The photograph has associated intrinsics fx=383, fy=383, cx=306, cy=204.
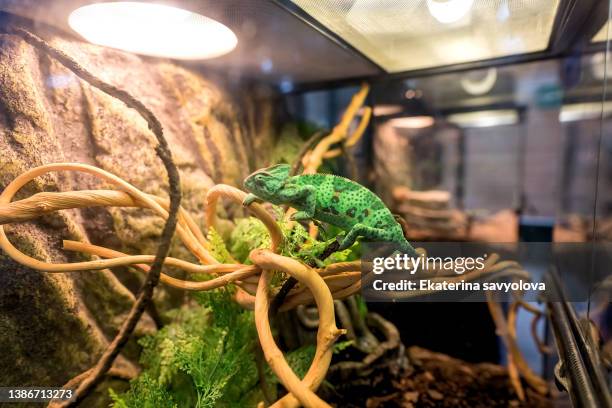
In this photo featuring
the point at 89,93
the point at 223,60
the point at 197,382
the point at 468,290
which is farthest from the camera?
the point at 223,60

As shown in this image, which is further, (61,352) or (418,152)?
(418,152)

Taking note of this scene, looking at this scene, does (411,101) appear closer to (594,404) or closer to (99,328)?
(594,404)

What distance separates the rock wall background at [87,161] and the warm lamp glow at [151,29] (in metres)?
0.07

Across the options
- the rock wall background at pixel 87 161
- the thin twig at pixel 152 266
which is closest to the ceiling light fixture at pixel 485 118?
the rock wall background at pixel 87 161

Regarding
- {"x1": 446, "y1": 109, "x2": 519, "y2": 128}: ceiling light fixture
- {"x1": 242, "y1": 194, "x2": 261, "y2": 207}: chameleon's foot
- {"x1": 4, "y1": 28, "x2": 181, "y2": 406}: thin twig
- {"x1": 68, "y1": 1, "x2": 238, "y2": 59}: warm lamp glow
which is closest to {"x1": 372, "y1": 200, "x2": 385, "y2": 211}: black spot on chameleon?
{"x1": 242, "y1": 194, "x2": 261, "y2": 207}: chameleon's foot

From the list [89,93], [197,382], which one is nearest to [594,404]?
[197,382]

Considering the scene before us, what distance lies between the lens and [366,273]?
0.91m

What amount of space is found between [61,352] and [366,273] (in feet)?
2.92

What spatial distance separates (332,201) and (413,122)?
0.83 metres

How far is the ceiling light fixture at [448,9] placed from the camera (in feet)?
3.34

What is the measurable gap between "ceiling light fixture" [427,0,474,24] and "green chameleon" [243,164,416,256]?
54 cm

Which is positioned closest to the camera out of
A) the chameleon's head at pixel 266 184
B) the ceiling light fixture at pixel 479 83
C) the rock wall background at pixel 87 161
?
the chameleon's head at pixel 266 184

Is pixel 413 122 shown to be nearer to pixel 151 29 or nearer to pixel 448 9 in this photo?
pixel 448 9

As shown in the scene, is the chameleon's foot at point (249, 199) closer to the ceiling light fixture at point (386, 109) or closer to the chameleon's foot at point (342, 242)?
the chameleon's foot at point (342, 242)
